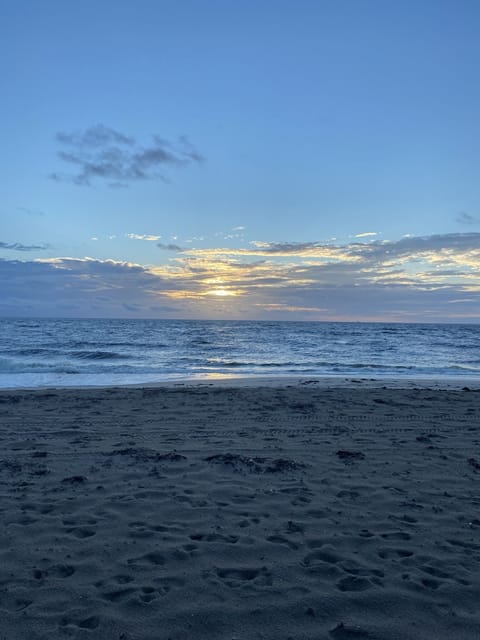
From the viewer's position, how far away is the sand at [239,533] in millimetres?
3398

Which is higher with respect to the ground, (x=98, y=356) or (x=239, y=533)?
(x=239, y=533)

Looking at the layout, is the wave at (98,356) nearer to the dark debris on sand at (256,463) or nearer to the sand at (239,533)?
the sand at (239,533)

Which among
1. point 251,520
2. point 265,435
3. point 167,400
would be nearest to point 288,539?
point 251,520

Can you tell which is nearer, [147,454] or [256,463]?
[256,463]

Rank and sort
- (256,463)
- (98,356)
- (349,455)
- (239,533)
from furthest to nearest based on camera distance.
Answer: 1. (98,356)
2. (349,455)
3. (256,463)
4. (239,533)

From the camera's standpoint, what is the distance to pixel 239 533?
15.4 feet

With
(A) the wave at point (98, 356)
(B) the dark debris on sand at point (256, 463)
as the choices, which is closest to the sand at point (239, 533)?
(B) the dark debris on sand at point (256, 463)

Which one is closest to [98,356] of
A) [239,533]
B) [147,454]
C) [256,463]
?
[147,454]

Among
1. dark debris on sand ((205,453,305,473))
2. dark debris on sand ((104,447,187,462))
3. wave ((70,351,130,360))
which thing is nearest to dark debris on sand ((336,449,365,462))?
dark debris on sand ((205,453,305,473))

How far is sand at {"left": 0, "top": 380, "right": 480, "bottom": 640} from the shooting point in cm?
340

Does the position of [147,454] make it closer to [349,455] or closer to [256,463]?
[256,463]

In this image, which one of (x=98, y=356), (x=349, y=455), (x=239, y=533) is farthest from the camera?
(x=98, y=356)

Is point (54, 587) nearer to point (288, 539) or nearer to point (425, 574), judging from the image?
point (288, 539)

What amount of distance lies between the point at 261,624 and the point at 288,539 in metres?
1.28
